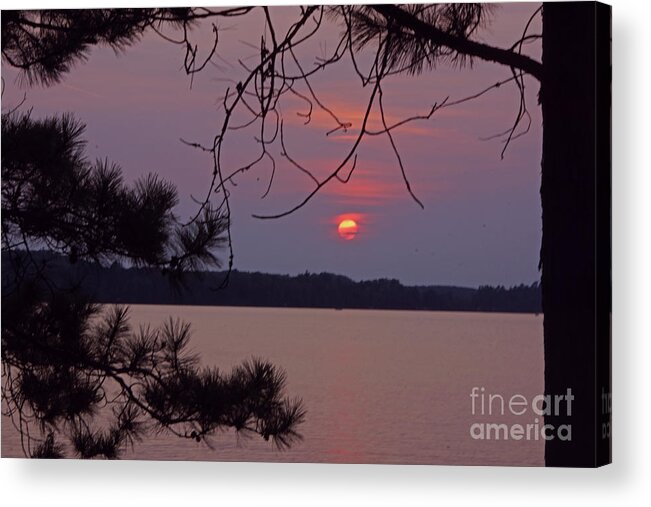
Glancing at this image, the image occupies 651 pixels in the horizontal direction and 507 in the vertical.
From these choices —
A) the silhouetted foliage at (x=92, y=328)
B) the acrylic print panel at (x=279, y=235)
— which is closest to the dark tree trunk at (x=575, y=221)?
the acrylic print panel at (x=279, y=235)

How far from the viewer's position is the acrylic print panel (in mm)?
3791

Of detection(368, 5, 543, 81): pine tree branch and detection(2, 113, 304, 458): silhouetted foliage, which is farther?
detection(2, 113, 304, 458): silhouetted foliage

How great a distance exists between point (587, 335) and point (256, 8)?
44.9 inches

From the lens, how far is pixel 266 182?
391 cm

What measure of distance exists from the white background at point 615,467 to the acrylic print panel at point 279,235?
62 millimetres

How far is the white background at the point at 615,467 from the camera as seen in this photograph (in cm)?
372

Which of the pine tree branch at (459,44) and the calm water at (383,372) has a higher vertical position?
the pine tree branch at (459,44)

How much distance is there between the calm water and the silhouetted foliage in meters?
0.06

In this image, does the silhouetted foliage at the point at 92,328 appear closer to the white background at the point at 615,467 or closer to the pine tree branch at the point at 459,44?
the white background at the point at 615,467

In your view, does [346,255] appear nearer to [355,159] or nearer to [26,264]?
[355,159]

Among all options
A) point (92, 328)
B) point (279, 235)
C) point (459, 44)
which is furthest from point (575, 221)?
point (92, 328)

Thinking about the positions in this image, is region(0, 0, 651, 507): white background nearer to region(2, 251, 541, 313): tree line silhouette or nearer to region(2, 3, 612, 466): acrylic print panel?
region(2, 3, 612, 466): acrylic print panel

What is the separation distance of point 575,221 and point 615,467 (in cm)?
59

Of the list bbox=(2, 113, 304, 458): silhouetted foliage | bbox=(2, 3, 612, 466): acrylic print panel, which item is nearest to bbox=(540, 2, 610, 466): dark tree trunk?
bbox=(2, 3, 612, 466): acrylic print panel
